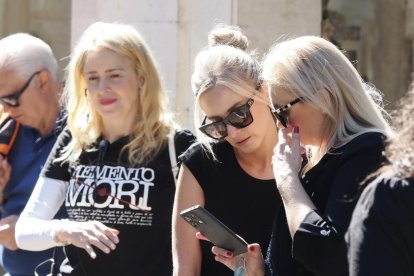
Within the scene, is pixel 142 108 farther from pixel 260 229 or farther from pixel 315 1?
pixel 315 1

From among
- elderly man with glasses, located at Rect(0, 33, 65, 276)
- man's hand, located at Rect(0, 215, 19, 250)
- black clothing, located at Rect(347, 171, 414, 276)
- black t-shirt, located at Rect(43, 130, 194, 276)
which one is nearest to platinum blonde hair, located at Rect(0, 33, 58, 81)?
elderly man with glasses, located at Rect(0, 33, 65, 276)

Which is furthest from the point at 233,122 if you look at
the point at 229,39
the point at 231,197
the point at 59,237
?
the point at 59,237

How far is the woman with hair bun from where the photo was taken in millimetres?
3367

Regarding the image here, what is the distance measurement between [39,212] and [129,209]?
448mm

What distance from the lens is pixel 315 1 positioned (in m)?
5.91

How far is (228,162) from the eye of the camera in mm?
3445

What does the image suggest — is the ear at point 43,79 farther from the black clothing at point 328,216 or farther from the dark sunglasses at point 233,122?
the black clothing at point 328,216

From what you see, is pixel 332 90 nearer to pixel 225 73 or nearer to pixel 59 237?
pixel 225 73

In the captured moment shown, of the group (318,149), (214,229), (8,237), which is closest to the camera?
(318,149)

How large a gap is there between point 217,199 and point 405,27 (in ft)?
22.0

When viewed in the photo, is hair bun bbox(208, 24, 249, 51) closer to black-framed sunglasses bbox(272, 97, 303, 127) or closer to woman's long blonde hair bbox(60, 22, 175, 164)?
woman's long blonde hair bbox(60, 22, 175, 164)

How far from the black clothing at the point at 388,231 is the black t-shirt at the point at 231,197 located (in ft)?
3.56

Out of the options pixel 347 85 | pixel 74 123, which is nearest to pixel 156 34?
pixel 74 123

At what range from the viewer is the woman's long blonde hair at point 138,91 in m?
3.91
